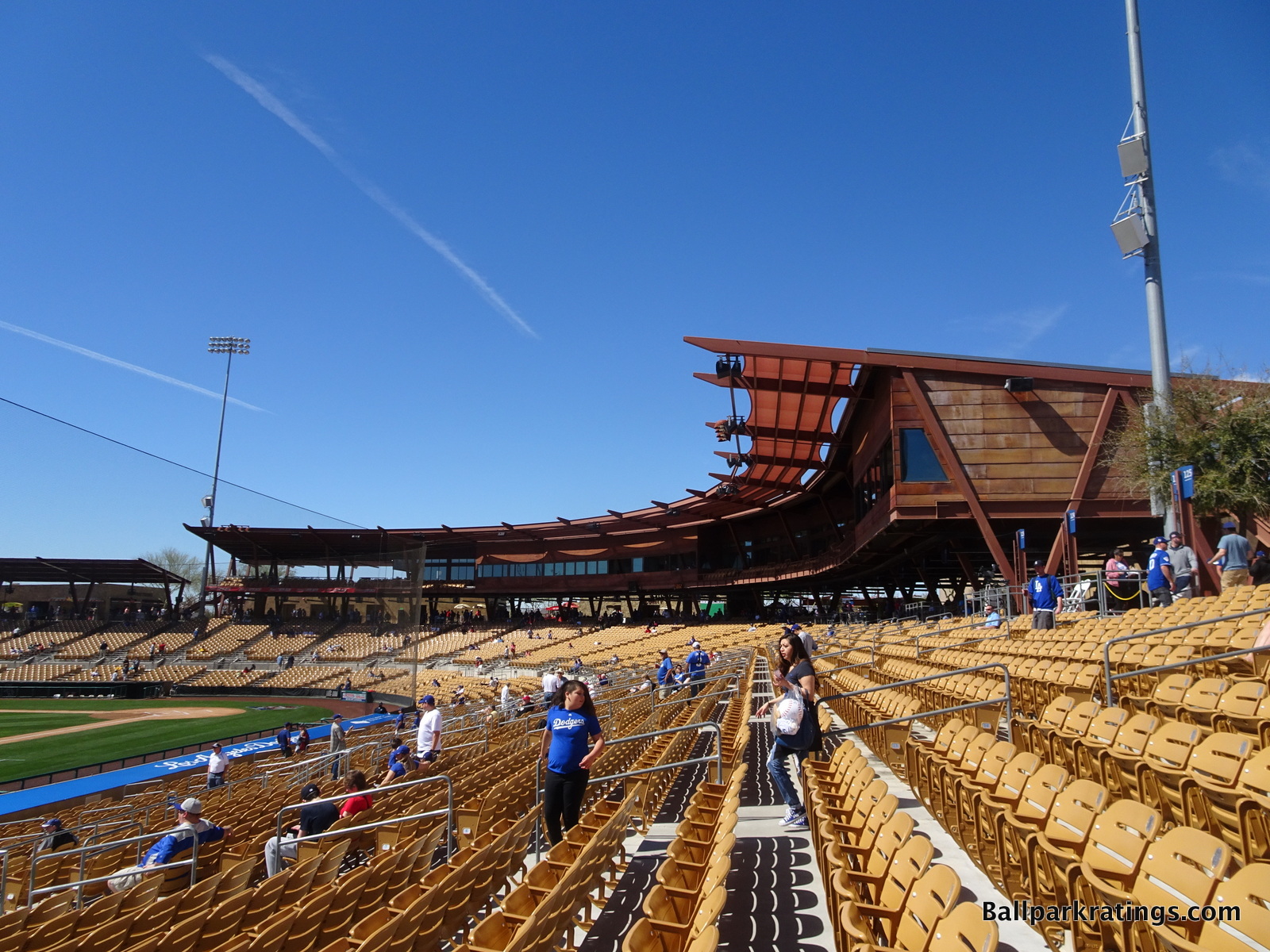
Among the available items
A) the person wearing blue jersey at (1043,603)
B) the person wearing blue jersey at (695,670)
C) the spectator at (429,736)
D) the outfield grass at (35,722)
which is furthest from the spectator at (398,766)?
the outfield grass at (35,722)

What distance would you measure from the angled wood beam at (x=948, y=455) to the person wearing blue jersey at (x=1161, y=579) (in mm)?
10061

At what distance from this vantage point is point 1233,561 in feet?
40.5

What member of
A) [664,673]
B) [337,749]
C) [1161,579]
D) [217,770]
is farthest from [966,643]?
[217,770]

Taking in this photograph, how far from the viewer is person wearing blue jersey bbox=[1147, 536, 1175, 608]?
13523 mm

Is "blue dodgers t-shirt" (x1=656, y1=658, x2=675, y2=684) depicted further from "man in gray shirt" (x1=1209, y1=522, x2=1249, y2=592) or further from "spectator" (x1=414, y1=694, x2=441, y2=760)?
"man in gray shirt" (x1=1209, y1=522, x2=1249, y2=592)

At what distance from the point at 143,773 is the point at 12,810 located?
326 cm

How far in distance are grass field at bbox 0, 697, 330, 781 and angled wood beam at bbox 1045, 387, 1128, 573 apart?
2810 centimetres

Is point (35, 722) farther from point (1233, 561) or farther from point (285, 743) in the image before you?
point (1233, 561)

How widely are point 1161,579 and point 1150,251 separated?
843 centimetres

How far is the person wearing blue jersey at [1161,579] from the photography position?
13523 millimetres

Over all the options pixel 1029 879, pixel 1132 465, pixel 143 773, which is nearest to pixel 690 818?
pixel 1029 879

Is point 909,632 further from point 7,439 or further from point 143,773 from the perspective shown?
point 7,439

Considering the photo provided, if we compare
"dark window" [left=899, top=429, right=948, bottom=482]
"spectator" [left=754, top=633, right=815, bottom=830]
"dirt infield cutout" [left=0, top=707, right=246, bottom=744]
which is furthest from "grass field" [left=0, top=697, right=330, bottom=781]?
"dark window" [left=899, top=429, right=948, bottom=482]

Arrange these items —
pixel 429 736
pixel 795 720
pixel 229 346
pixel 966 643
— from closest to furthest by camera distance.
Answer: pixel 795 720
pixel 429 736
pixel 966 643
pixel 229 346
